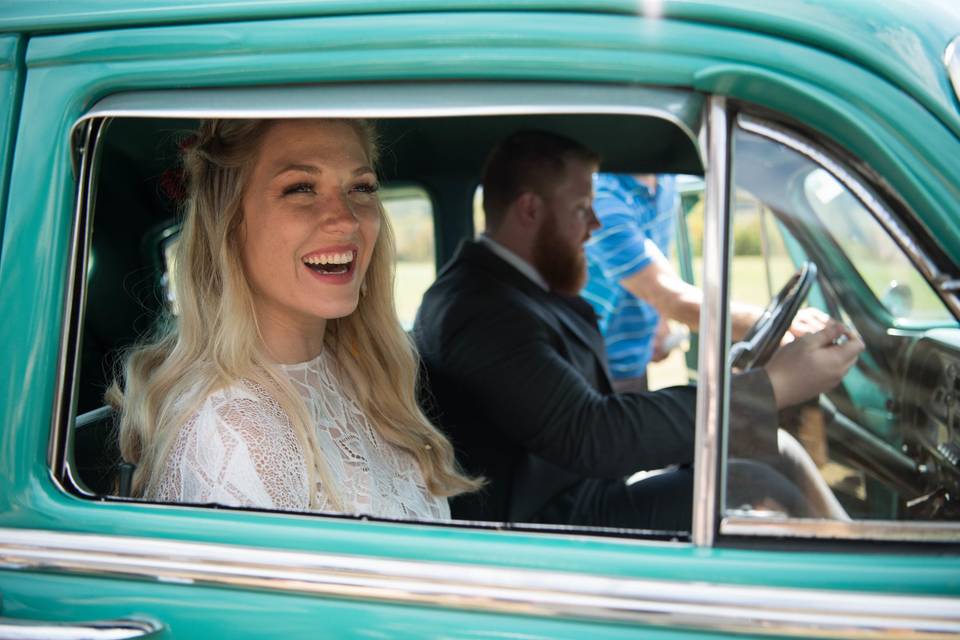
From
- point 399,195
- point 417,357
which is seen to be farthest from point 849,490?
point 399,195

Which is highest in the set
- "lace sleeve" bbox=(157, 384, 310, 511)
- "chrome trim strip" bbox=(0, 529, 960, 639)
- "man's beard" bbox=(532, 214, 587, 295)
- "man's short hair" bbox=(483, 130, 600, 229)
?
"man's short hair" bbox=(483, 130, 600, 229)

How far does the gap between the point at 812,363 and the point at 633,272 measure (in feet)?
7.44

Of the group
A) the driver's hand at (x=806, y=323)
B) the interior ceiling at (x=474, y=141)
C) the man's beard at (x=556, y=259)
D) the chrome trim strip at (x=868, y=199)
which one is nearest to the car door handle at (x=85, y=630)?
the chrome trim strip at (x=868, y=199)

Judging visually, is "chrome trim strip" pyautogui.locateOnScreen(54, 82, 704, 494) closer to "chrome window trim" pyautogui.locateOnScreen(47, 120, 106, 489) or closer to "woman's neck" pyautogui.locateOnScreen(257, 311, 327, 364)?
"chrome window trim" pyautogui.locateOnScreen(47, 120, 106, 489)

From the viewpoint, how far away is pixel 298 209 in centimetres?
177

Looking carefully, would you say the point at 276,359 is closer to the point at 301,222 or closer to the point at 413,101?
the point at 301,222

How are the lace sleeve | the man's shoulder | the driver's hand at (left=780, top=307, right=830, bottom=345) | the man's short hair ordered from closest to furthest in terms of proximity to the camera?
1. the lace sleeve
2. the driver's hand at (left=780, top=307, right=830, bottom=345)
3. the man's shoulder
4. the man's short hair

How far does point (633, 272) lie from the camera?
3770 millimetres

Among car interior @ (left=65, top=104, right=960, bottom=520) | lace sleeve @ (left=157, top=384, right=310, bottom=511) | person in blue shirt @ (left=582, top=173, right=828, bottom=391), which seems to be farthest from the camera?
person in blue shirt @ (left=582, top=173, right=828, bottom=391)

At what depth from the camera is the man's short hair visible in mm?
2883

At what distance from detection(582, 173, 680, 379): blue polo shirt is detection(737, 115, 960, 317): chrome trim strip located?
226cm

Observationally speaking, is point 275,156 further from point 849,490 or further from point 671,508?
point 671,508

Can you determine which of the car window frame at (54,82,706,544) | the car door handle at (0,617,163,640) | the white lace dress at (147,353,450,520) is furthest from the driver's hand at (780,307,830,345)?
the car door handle at (0,617,163,640)

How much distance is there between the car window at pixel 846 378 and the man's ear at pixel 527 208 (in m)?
1.23
